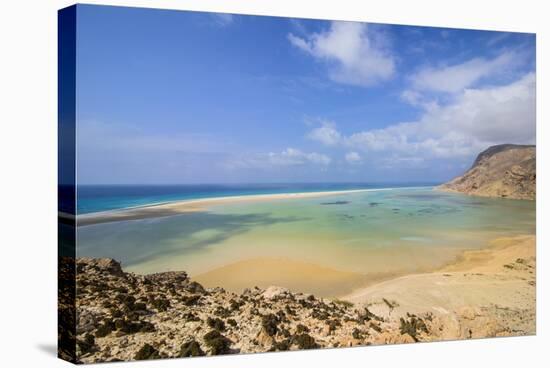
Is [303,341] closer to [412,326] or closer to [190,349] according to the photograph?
[190,349]

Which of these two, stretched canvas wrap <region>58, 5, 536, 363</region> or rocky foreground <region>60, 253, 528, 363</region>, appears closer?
rocky foreground <region>60, 253, 528, 363</region>

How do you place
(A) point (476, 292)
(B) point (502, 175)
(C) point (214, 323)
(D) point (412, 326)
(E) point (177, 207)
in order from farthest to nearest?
(B) point (502, 175) → (A) point (476, 292) → (D) point (412, 326) → (E) point (177, 207) → (C) point (214, 323)

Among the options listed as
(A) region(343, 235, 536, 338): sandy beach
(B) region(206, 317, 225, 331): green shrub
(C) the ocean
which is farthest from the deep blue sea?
(B) region(206, 317, 225, 331): green shrub

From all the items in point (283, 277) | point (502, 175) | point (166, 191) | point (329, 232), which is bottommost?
point (283, 277)

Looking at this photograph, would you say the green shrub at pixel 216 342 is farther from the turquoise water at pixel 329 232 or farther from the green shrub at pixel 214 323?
the turquoise water at pixel 329 232

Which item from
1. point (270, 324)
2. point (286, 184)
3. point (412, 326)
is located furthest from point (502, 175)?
point (270, 324)

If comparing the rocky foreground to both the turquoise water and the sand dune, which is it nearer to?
the sand dune

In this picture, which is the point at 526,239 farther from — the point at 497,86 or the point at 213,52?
the point at 213,52
